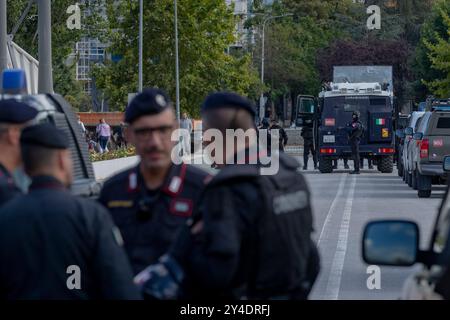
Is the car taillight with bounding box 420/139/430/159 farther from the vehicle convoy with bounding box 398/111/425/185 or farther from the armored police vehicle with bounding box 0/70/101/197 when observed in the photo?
the armored police vehicle with bounding box 0/70/101/197

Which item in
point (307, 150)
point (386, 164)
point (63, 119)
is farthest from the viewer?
point (307, 150)

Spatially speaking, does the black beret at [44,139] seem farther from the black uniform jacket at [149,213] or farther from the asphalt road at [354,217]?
the asphalt road at [354,217]

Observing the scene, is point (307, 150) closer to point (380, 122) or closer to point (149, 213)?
point (380, 122)

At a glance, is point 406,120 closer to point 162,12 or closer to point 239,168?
point 162,12

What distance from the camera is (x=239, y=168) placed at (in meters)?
6.38

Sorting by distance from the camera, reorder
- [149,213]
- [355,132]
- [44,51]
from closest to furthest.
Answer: [149,213]
[44,51]
[355,132]

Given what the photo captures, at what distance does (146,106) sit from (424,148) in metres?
23.5

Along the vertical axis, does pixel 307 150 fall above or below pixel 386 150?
below

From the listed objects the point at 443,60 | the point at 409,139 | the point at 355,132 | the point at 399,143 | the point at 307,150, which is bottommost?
the point at 307,150

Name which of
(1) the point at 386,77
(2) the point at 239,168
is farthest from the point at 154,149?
(1) the point at 386,77

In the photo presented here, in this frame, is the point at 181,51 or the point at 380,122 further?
the point at 181,51

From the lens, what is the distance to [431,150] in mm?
30141

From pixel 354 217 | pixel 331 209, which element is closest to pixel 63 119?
pixel 354 217

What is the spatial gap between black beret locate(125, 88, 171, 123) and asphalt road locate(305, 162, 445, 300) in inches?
269
